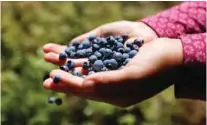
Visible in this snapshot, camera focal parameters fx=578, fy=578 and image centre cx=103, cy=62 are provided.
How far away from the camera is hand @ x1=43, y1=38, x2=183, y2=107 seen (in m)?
1.26

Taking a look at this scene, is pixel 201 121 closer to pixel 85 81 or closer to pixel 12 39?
pixel 12 39

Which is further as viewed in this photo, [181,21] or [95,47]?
[181,21]

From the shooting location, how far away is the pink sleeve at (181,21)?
1607 millimetres

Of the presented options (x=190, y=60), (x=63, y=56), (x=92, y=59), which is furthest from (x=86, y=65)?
(x=190, y=60)

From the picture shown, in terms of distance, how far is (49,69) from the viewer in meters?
2.08

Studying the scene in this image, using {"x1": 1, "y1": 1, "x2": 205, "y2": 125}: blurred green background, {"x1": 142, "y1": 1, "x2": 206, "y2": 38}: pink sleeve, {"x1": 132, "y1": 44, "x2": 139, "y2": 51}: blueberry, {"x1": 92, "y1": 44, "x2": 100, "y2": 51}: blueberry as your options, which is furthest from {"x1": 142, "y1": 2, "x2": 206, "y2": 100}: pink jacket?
{"x1": 1, "y1": 1, "x2": 205, "y2": 125}: blurred green background

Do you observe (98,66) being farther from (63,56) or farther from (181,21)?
(181,21)

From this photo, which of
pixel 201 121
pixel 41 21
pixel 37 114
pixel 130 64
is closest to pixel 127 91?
pixel 130 64

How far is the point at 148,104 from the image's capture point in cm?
214

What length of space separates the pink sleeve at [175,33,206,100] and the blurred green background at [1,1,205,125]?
2.26 feet

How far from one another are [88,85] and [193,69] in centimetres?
26

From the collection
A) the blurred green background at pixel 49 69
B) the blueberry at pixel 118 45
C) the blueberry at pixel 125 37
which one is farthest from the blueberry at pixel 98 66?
the blurred green background at pixel 49 69

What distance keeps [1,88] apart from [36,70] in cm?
14

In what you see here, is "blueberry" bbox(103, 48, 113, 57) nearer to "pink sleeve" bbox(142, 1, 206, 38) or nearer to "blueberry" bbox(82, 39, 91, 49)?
"blueberry" bbox(82, 39, 91, 49)
